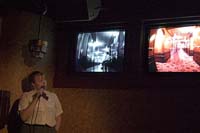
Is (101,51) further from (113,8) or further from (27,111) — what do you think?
(27,111)

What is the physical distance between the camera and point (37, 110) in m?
4.00

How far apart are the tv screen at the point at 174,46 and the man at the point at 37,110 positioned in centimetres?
144

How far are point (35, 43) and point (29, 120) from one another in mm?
1135

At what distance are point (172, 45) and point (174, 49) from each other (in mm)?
61

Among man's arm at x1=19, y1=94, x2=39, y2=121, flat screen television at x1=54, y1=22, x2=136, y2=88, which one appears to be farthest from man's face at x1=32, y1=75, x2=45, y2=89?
flat screen television at x1=54, y1=22, x2=136, y2=88

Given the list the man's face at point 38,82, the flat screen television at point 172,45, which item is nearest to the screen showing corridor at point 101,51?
the flat screen television at point 172,45

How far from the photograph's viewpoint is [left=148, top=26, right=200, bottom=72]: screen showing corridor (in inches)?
172

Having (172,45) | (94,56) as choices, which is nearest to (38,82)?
(94,56)

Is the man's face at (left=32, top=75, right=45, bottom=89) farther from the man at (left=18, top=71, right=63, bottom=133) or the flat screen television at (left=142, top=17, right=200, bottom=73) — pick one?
the flat screen television at (left=142, top=17, right=200, bottom=73)

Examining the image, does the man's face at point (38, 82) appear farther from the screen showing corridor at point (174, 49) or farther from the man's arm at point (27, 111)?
the screen showing corridor at point (174, 49)

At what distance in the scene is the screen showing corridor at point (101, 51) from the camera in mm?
4852

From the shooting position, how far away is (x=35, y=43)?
4.64 m

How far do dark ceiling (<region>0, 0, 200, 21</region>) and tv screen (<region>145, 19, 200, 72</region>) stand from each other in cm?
15

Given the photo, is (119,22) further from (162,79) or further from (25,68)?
(25,68)
